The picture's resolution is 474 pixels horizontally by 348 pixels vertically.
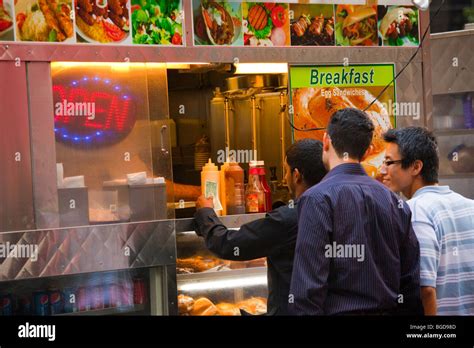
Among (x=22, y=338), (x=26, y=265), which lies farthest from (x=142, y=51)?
(x=22, y=338)

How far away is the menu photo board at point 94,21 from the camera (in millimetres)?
4742

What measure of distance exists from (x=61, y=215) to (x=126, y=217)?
452mm

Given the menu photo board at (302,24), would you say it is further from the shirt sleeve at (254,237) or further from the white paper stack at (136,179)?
the shirt sleeve at (254,237)

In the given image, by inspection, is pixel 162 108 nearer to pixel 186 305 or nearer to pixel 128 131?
pixel 128 131

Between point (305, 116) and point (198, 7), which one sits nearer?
point (198, 7)

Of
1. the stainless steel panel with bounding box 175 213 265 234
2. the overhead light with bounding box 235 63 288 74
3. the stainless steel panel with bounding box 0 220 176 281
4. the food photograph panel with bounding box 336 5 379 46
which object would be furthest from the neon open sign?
the food photograph panel with bounding box 336 5 379 46

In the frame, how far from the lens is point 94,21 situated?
4.96 meters

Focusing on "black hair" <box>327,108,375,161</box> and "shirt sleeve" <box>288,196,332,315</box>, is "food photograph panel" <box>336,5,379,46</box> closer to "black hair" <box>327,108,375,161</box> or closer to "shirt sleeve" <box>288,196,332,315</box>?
"black hair" <box>327,108,375,161</box>

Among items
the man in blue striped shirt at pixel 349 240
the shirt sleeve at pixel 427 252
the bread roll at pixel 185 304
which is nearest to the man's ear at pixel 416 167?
the shirt sleeve at pixel 427 252

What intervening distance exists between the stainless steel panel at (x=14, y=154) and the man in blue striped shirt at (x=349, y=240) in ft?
7.02

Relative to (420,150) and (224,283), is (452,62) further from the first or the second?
(420,150)

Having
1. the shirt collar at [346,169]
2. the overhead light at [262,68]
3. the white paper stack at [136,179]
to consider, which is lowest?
the white paper stack at [136,179]

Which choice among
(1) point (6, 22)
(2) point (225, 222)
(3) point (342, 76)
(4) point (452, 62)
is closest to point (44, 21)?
(1) point (6, 22)

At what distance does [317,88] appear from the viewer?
18.8ft
